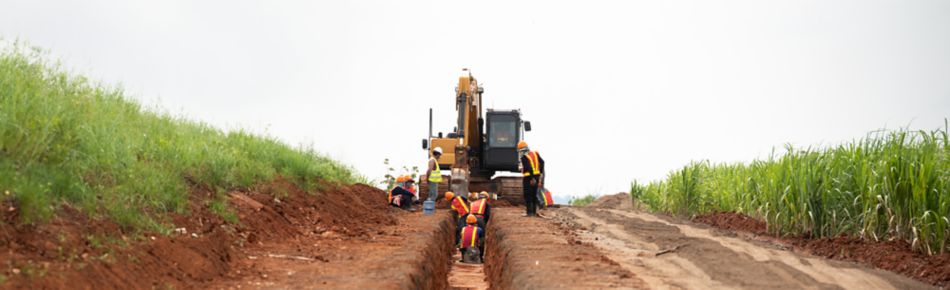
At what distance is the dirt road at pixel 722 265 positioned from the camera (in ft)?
28.7

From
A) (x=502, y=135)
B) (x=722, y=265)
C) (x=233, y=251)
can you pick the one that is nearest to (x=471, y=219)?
(x=233, y=251)

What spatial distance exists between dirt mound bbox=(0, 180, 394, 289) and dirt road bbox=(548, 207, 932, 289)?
4356 millimetres

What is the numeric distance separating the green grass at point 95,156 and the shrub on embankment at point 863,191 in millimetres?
8370

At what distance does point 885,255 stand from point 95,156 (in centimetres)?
919

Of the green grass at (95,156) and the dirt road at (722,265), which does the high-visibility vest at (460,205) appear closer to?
the dirt road at (722,265)

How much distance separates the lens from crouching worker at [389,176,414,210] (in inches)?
883

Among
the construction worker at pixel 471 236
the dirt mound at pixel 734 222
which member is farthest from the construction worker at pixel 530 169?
the dirt mound at pixel 734 222

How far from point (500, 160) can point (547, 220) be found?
7.50 m

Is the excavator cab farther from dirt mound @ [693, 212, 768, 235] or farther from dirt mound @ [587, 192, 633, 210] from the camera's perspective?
dirt mound @ [587, 192, 633, 210]

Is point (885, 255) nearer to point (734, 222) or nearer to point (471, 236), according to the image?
point (734, 222)

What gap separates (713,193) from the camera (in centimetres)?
2084

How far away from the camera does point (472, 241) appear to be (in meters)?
15.9

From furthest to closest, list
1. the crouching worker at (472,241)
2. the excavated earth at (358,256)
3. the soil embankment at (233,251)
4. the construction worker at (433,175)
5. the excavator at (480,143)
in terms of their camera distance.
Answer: the excavator at (480,143)
the construction worker at (433,175)
the crouching worker at (472,241)
the excavated earth at (358,256)
the soil embankment at (233,251)

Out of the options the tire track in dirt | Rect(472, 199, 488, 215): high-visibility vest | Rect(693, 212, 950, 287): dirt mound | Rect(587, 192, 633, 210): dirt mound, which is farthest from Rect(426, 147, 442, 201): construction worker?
Rect(587, 192, 633, 210): dirt mound
